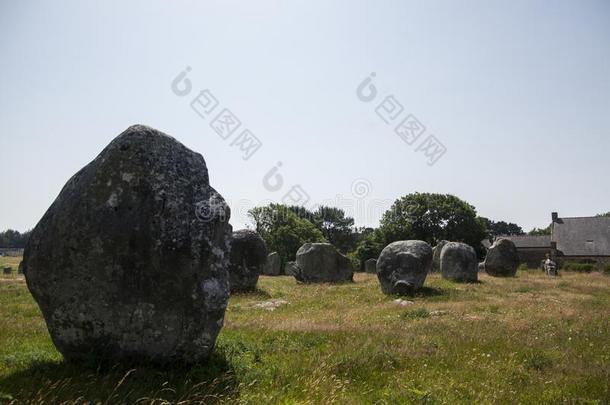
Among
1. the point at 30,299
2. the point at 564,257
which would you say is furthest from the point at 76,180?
the point at 564,257

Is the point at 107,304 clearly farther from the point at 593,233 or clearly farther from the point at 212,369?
the point at 593,233

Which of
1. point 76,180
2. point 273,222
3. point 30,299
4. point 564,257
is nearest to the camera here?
point 76,180

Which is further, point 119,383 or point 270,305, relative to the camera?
point 270,305

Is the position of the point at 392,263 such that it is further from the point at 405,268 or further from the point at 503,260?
the point at 503,260

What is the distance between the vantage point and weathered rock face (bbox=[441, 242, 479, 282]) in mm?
29672

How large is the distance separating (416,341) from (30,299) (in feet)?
50.9

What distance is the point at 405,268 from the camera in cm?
2248

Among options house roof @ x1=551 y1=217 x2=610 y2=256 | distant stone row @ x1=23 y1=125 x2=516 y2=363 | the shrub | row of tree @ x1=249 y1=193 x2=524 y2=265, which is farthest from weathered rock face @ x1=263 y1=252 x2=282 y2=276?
distant stone row @ x1=23 y1=125 x2=516 y2=363

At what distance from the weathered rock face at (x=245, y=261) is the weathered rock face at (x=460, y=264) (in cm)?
1260

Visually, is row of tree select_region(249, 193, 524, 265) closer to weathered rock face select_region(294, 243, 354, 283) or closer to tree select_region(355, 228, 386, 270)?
tree select_region(355, 228, 386, 270)

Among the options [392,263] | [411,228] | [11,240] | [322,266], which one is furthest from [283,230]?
[11,240]

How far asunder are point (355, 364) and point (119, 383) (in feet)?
13.4

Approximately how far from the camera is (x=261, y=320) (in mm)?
13734

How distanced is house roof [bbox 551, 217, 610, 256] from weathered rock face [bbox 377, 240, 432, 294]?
4594cm
